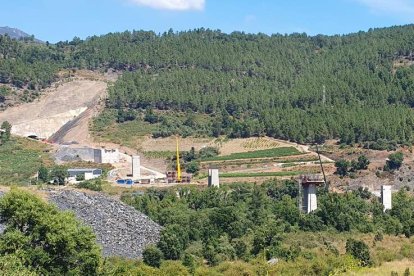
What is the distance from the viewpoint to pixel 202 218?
4344 centimetres

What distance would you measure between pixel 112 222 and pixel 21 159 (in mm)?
35922

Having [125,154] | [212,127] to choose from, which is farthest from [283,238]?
[212,127]

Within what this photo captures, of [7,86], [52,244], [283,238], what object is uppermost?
[7,86]

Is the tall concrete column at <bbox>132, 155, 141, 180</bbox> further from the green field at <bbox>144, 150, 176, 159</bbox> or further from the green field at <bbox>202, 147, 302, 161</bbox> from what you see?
the green field at <bbox>144, 150, 176, 159</bbox>

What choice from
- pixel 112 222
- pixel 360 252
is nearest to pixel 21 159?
pixel 112 222

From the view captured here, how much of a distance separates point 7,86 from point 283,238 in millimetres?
69320

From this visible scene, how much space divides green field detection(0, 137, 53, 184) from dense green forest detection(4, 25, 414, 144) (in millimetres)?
12876

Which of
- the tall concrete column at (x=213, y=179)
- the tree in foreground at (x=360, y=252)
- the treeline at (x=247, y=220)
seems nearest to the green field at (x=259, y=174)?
the tall concrete column at (x=213, y=179)

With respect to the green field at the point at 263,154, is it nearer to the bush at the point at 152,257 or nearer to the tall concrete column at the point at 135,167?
the tall concrete column at the point at 135,167

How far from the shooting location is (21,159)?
240 ft

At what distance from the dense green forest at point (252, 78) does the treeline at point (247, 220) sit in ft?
77.8

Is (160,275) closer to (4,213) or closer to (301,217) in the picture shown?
(4,213)

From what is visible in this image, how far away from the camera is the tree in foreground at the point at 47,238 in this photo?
2267cm

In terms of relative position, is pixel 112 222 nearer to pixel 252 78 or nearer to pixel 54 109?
pixel 54 109
